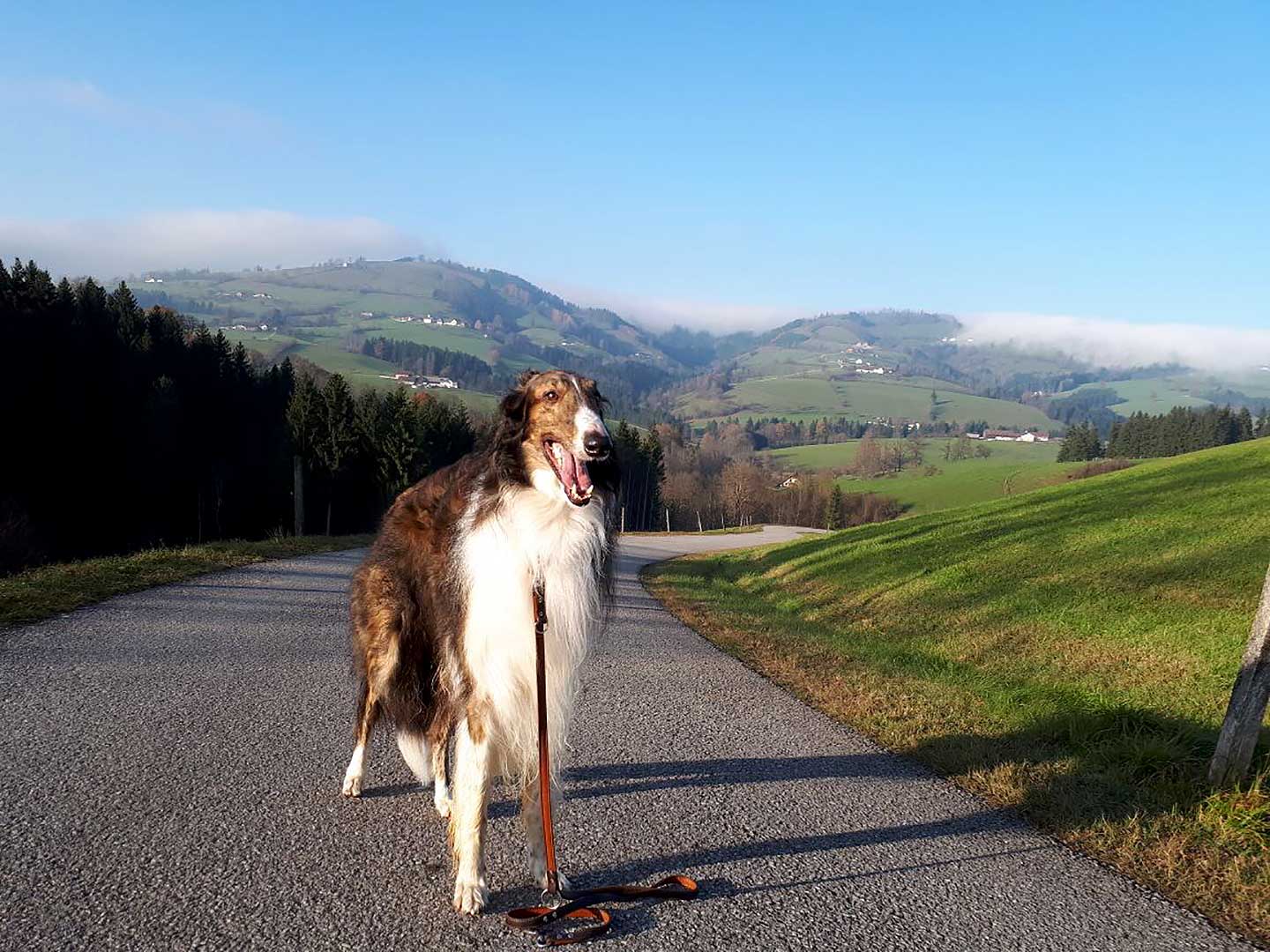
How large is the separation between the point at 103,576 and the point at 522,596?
10434 millimetres

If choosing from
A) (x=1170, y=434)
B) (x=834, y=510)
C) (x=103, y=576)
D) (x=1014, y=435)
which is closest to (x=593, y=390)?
(x=103, y=576)

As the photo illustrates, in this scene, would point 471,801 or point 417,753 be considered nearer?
point 471,801

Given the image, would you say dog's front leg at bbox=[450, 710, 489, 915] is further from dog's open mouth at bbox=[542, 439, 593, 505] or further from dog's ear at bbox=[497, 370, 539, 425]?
dog's ear at bbox=[497, 370, 539, 425]

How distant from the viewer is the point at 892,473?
370ft

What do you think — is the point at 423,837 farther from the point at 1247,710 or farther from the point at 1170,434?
the point at 1170,434

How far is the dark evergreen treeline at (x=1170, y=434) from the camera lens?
8644 cm

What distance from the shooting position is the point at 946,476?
318ft

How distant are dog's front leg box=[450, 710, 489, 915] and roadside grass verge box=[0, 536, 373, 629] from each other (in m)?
7.23

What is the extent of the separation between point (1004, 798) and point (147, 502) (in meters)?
46.0

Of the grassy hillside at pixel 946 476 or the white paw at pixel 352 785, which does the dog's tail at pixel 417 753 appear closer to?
the white paw at pixel 352 785

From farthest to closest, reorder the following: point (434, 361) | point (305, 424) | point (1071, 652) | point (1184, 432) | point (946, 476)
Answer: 1. point (434, 361)
2. point (946, 476)
3. point (1184, 432)
4. point (305, 424)
5. point (1071, 652)

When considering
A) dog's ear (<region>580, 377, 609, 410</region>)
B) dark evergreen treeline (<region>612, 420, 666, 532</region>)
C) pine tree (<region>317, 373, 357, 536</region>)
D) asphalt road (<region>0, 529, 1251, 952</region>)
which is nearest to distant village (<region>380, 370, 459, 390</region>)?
dark evergreen treeline (<region>612, 420, 666, 532</region>)

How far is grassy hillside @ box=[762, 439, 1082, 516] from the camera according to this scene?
266ft

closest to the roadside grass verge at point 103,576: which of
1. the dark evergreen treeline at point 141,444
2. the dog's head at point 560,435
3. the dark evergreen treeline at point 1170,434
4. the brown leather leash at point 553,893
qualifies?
the brown leather leash at point 553,893
